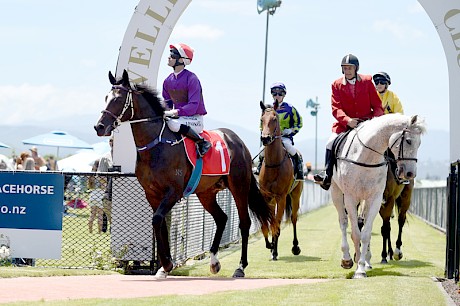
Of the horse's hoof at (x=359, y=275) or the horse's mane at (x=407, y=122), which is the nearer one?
the horse's mane at (x=407, y=122)

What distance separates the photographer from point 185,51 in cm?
1122

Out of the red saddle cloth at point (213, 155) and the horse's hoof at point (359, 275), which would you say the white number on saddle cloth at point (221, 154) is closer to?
the red saddle cloth at point (213, 155)

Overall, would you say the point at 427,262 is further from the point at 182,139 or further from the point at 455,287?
the point at 182,139

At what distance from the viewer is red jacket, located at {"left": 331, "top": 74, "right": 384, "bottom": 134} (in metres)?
12.1

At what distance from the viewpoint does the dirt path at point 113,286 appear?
29.0 feet

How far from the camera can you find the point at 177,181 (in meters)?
10.6

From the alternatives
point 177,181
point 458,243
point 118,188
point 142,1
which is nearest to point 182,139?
point 177,181

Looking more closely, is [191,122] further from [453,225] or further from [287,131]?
[287,131]

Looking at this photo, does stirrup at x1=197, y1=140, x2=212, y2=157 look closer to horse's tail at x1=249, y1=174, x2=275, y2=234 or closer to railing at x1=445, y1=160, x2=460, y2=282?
horse's tail at x1=249, y1=174, x2=275, y2=234

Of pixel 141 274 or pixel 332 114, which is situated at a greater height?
pixel 332 114

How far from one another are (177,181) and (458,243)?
11.3ft

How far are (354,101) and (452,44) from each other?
1.48m

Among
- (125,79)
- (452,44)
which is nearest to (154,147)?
(125,79)

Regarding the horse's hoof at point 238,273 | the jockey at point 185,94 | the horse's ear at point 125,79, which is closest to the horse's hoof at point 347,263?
the horse's hoof at point 238,273
